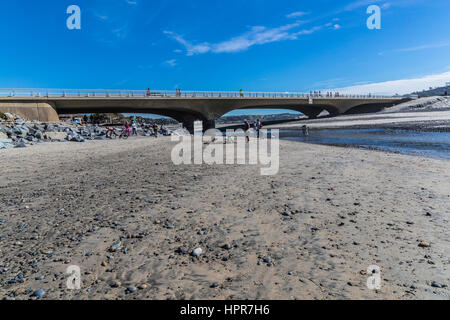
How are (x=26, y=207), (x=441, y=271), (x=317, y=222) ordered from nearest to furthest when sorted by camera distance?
(x=441, y=271)
(x=317, y=222)
(x=26, y=207)

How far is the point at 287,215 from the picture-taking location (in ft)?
18.9

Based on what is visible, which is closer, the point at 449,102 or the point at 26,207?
the point at 26,207

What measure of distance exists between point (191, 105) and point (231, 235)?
52631mm

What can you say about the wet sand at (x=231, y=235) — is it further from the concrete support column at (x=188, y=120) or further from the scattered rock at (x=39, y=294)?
the concrete support column at (x=188, y=120)

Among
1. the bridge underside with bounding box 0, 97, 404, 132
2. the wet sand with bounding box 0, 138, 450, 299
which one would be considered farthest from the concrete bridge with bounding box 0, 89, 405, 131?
the wet sand with bounding box 0, 138, 450, 299

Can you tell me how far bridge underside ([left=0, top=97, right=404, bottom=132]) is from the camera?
141 feet

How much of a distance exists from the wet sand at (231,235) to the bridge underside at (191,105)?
39.6 m

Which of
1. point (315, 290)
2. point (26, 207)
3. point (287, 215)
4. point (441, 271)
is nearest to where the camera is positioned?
point (315, 290)

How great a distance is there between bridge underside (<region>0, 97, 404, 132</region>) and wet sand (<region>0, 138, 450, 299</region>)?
130 ft

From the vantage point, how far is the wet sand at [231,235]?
335 centimetres

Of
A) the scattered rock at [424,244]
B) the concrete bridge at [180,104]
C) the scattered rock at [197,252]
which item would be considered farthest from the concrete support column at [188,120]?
the scattered rock at [424,244]
